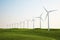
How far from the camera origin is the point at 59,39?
4328 cm

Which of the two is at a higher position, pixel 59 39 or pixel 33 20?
pixel 33 20

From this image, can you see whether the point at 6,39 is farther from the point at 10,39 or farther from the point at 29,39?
the point at 29,39

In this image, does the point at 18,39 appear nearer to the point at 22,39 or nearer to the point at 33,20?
the point at 22,39

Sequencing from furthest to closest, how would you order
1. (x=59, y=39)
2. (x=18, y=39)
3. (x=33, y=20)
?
(x=33, y=20) < (x=59, y=39) < (x=18, y=39)

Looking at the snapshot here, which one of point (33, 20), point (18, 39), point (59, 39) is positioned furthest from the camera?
point (33, 20)

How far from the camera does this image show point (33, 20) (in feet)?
254

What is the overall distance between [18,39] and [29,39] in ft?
7.74

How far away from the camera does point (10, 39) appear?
35094 millimetres

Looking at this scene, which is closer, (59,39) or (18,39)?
(18,39)

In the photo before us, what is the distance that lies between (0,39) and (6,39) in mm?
1307

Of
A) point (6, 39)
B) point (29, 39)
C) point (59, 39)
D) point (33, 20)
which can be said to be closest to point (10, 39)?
point (6, 39)

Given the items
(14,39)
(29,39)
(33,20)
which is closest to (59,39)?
(29,39)

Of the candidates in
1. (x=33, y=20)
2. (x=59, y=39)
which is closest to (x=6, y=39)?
(x=59, y=39)

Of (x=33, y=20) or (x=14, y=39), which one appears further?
(x=33, y=20)
